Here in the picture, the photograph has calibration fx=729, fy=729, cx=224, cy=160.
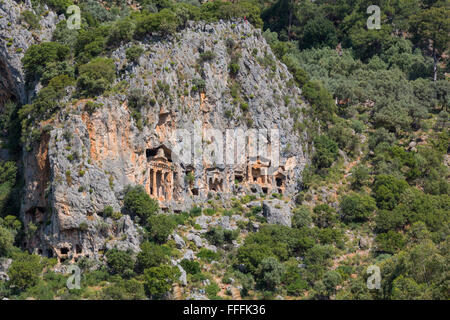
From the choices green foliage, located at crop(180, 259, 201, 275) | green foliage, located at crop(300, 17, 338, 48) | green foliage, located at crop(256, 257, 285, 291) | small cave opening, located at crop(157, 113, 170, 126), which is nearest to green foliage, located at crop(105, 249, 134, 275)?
green foliage, located at crop(180, 259, 201, 275)

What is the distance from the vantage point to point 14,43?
4245 inches

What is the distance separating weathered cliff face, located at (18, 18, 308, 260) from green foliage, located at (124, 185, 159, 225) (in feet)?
3.46

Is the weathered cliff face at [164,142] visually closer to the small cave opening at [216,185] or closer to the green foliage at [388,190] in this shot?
the small cave opening at [216,185]

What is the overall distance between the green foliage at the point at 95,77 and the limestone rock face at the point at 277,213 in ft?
87.6

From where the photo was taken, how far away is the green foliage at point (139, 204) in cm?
8869

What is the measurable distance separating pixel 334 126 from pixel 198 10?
28249 millimetres

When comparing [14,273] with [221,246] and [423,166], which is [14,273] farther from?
[423,166]

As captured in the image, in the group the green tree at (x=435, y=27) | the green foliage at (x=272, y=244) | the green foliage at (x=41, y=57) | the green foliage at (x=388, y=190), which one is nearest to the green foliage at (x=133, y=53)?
the green foliage at (x=41, y=57)

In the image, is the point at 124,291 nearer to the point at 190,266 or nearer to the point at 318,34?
the point at 190,266

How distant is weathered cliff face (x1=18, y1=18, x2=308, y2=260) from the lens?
8719 cm

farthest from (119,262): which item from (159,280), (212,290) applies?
(212,290)

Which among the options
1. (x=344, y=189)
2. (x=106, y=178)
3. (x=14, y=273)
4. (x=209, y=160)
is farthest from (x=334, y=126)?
(x=14, y=273)

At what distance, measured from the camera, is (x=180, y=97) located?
100250mm

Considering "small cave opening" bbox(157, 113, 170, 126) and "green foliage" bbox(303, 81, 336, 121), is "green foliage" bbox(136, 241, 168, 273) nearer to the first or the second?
"small cave opening" bbox(157, 113, 170, 126)
